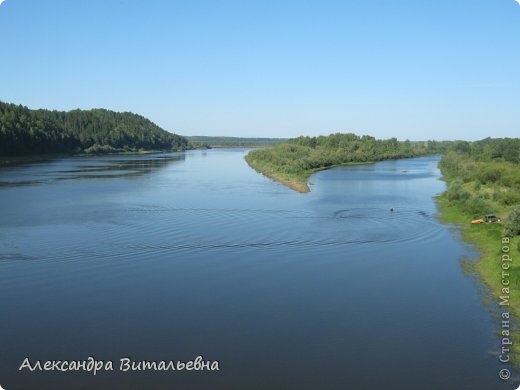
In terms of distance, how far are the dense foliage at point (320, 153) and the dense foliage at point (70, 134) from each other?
94.7 ft

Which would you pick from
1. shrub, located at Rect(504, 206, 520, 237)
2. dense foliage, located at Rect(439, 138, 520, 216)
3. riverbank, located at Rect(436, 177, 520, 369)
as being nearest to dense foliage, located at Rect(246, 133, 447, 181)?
dense foliage, located at Rect(439, 138, 520, 216)

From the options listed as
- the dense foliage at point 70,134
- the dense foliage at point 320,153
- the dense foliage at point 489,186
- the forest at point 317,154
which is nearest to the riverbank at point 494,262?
the dense foliage at point 489,186

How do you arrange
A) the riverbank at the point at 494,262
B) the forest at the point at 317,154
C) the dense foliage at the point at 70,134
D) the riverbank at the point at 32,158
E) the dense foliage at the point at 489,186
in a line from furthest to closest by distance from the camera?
1. the dense foliage at the point at 70,134
2. the riverbank at the point at 32,158
3. the forest at the point at 317,154
4. the dense foliage at the point at 489,186
5. the riverbank at the point at 494,262

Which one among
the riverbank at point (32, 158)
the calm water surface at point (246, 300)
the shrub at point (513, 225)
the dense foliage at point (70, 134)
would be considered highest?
the dense foliage at point (70, 134)

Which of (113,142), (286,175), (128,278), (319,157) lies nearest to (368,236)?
(128,278)

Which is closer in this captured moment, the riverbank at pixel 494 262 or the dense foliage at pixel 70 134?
the riverbank at pixel 494 262

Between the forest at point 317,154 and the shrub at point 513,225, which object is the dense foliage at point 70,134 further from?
the shrub at point 513,225

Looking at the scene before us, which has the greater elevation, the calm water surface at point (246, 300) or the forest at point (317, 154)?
the forest at point (317, 154)

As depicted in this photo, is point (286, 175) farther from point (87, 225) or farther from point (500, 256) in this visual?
point (500, 256)

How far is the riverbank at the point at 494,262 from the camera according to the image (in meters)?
12.3

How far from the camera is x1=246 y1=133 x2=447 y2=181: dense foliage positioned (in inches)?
2233

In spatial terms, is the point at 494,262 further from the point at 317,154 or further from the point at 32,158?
the point at 32,158

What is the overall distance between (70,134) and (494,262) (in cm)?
8238

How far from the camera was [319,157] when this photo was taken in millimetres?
67562
